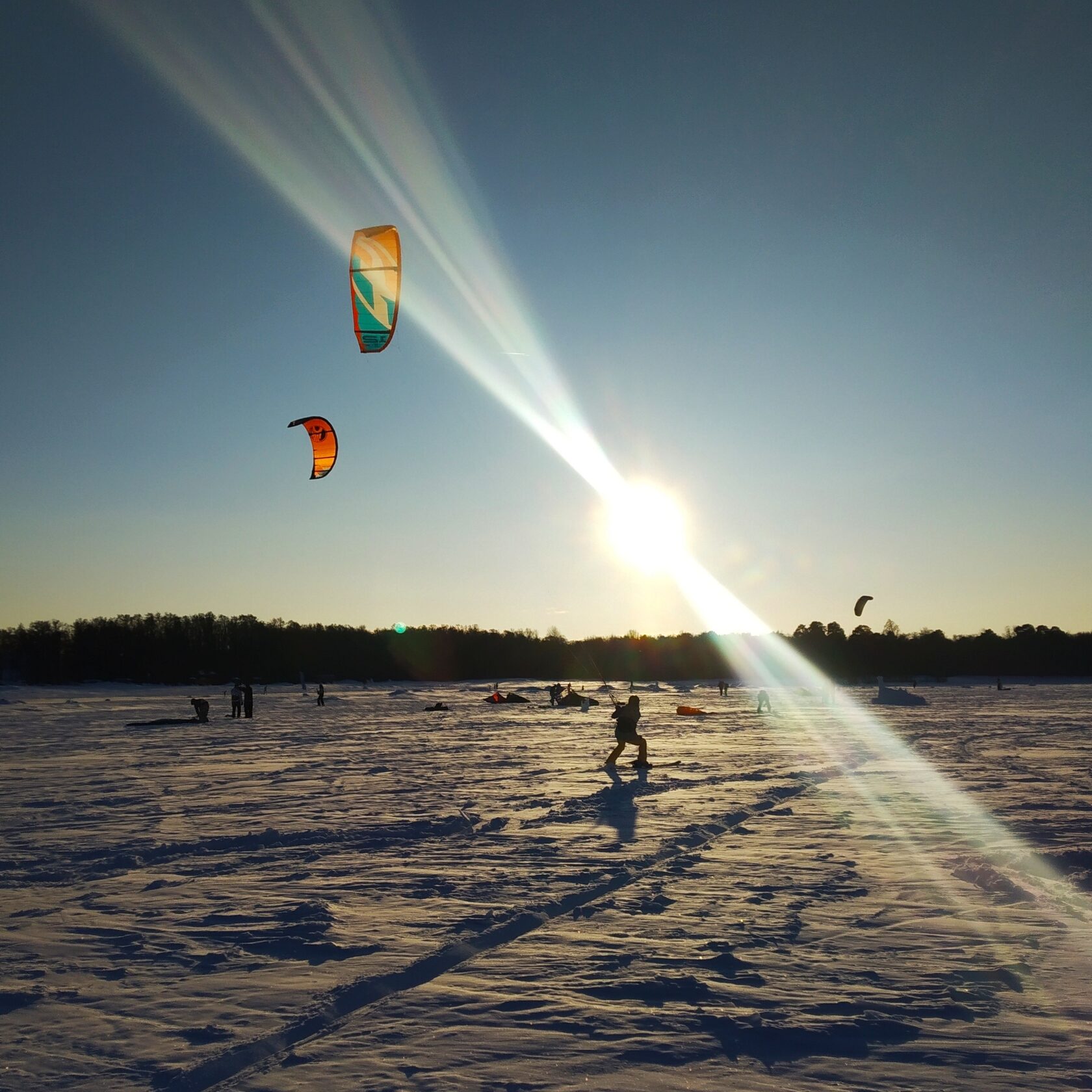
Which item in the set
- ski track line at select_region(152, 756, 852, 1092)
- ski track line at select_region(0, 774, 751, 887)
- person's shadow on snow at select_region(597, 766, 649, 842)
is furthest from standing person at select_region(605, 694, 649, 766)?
ski track line at select_region(152, 756, 852, 1092)

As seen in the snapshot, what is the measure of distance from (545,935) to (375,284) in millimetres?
13350

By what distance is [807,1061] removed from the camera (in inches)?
139

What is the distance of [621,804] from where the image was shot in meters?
10.4

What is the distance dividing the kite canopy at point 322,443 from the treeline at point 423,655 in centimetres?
7322

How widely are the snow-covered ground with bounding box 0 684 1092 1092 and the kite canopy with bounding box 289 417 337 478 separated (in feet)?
28.4

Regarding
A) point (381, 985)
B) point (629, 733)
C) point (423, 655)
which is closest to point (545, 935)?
point (381, 985)

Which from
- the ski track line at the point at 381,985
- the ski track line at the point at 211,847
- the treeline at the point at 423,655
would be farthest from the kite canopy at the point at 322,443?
the treeline at the point at 423,655

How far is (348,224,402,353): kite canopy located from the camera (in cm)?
1596

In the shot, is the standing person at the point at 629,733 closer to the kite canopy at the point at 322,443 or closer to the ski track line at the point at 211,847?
the ski track line at the point at 211,847

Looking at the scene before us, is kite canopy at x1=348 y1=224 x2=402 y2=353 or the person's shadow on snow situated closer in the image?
the person's shadow on snow

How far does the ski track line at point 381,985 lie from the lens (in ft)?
11.3

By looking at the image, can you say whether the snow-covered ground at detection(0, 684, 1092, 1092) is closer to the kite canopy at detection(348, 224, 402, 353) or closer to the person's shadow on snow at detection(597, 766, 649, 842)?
the person's shadow on snow at detection(597, 766, 649, 842)

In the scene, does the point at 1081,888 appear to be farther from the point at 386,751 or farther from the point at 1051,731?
the point at 1051,731

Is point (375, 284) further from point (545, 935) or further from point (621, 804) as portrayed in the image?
point (545, 935)
